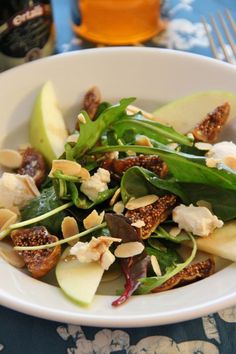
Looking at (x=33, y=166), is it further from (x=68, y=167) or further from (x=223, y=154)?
(x=223, y=154)

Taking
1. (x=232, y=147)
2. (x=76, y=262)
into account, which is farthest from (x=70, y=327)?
(x=232, y=147)

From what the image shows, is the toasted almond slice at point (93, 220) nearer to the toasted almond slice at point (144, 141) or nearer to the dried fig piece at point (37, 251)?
the dried fig piece at point (37, 251)

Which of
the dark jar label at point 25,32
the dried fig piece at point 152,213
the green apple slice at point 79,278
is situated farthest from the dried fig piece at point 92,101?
the green apple slice at point 79,278

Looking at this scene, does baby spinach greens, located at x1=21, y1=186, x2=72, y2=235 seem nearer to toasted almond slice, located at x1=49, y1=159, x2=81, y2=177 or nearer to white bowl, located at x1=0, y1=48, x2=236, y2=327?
toasted almond slice, located at x1=49, y1=159, x2=81, y2=177

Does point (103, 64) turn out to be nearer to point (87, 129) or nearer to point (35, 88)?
point (35, 88)

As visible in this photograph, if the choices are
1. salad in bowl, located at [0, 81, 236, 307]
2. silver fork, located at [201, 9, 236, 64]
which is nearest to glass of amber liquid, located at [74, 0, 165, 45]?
silver fork, located at [201, 9, 236, 64]

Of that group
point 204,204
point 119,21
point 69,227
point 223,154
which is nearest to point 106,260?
point 69,227
